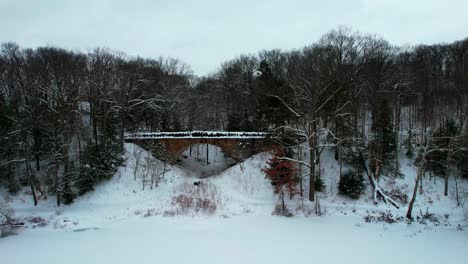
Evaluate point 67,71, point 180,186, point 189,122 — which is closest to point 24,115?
point 67,71

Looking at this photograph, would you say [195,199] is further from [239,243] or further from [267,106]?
[267,106]

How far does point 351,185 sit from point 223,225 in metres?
9.56

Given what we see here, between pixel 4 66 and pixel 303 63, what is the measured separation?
2560cm

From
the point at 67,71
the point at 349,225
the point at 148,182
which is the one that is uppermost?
the point at 67,71

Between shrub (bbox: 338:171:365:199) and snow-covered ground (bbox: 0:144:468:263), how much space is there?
1.56ft

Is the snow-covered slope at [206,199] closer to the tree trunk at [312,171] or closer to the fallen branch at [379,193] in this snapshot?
the fallen branch at [379,193]

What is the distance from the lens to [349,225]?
52.1ft

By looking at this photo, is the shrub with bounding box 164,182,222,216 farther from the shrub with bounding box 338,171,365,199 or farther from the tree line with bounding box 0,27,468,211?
the shrub with bounding box 338,171,365,199

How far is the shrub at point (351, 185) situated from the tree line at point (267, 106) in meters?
1.79

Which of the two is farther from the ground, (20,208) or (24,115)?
A: (24,115)

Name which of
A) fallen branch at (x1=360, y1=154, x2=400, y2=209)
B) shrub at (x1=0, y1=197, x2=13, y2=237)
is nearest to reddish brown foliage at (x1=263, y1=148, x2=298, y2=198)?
fallen branch at (x1=360, y1=154, x2=400, y2=209)

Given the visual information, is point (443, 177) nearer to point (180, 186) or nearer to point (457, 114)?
point (457, 114)

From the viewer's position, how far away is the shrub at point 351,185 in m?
19.4

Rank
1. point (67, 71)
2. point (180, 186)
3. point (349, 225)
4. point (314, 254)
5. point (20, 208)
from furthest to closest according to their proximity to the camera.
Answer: point (67, 71) → point (180, 186) → point (20, 208) → point (349, 225) → point (314, 254)
